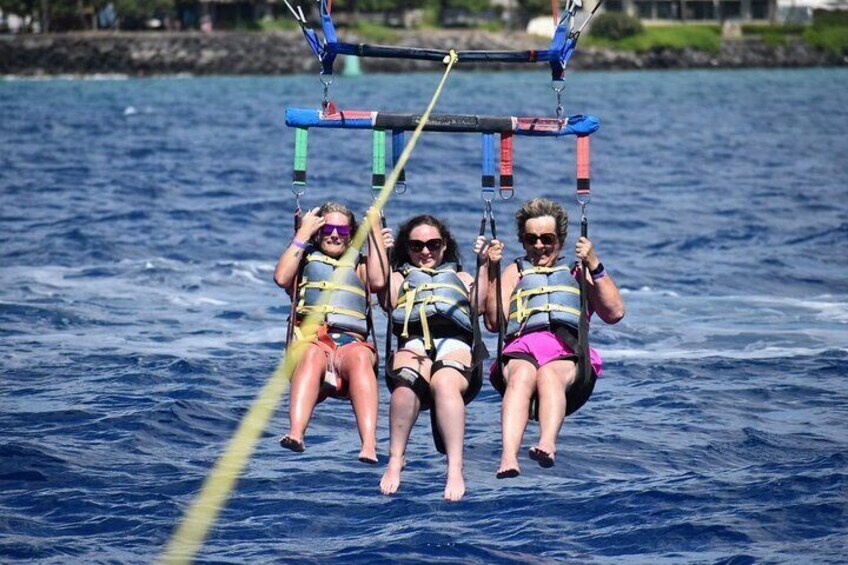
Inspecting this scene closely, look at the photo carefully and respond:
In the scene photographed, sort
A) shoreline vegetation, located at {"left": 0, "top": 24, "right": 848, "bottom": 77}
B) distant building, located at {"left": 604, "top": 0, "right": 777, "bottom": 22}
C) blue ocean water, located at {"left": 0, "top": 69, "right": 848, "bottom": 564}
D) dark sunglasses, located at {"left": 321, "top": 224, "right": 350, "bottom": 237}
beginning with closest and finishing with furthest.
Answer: dark sunglasses, located at {"left": 321, "top": 224, "right": 350, "bottom": 237}, blue ocean water, located at {"left": 0, "top": 69, "right": 848, "bottom": 564}, shoreline vegetation, located at {"left": 0, "top": 24, "right": 848, "bottom": 77}, distant building, located at {"left": 604, "top": 0, "right": 777, "bottom": 22}

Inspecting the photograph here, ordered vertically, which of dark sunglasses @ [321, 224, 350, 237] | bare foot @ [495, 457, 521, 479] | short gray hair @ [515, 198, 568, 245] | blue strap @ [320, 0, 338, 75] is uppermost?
blue strap @ [320, 0, 338, 75]

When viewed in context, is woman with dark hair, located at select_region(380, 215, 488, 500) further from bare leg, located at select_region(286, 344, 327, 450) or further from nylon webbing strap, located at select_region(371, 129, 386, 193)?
bare leg, located at select_region(286, 344, 327, 450)

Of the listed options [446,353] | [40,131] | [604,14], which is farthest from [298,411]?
[604,14]

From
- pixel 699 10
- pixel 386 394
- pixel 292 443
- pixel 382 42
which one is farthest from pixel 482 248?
pixel 699 10

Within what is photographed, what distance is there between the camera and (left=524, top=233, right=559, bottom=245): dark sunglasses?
34.7 feet

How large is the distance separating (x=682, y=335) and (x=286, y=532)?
360 inches

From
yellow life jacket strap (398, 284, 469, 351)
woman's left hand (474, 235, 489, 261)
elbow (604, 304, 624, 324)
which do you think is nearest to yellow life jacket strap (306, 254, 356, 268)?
yellow life jacket strap (398, 284, 469, 351)

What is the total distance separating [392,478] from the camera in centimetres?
990

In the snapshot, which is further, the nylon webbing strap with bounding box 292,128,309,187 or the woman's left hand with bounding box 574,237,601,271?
the nylon webbing strap with bounding box 292,128,309,187

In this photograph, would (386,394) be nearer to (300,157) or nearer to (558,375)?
(300,157)

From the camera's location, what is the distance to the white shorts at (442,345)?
10336 mm

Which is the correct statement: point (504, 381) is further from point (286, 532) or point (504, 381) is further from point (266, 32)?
point (266, 32)

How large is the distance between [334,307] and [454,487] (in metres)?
1.71

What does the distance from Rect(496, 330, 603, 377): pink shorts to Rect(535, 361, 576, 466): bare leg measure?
0.08 meters
